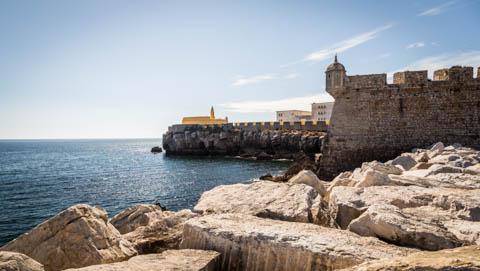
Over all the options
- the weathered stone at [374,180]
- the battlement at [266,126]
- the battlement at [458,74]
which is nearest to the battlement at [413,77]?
the battlement at [458,74]

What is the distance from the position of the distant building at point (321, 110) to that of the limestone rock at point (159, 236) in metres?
57.2

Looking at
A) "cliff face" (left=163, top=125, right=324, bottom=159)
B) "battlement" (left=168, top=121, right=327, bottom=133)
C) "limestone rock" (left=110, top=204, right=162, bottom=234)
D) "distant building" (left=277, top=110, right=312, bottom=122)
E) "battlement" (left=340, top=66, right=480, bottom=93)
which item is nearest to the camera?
"limestone rock" (left=110, top=204, right=162, bottom=234)

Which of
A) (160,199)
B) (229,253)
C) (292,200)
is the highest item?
(292,200)

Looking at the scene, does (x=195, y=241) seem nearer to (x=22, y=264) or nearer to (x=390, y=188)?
(x=22, y=264)

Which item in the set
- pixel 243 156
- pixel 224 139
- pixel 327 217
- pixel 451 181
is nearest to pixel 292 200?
pixel 327 217

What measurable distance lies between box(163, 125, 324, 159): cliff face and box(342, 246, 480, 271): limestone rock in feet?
110

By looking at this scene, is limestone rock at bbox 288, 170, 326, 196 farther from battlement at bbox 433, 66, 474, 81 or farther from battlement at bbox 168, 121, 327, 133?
battlement at bbox 168, 121, 327, 133

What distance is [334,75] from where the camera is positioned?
14.2 meters

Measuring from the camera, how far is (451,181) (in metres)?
5.62

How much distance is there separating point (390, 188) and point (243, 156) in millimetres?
36489

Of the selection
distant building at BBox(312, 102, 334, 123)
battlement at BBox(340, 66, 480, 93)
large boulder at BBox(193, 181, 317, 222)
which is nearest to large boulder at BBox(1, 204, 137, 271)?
large boulder at BBox(193, 181, 317, 222)

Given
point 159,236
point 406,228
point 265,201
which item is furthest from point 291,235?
point 159,236

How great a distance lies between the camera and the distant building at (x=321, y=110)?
59.9m

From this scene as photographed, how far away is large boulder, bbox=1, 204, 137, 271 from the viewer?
3930 millimetres
